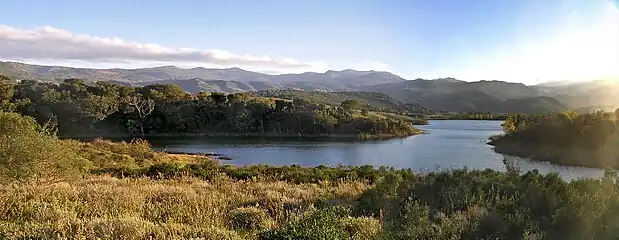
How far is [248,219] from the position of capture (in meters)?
5.70

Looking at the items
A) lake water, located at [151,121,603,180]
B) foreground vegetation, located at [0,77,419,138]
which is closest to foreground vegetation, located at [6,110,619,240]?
lake water, located at [151,121,603,180]

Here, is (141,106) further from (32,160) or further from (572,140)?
(32,160)

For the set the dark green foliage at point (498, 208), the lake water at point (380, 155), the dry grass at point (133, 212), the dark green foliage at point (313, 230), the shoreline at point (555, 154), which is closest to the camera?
the dark green foliage at point (313, 230)

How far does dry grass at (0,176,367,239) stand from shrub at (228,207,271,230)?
0.04m

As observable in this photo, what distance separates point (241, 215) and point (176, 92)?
9536cm

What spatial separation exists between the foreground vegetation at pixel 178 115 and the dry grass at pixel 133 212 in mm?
68106

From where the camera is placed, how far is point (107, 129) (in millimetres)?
77062

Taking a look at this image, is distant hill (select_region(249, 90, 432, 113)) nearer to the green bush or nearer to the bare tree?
the bare tree

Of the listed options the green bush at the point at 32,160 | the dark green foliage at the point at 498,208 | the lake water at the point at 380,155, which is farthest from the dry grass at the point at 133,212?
the lake water at the point at 380,155

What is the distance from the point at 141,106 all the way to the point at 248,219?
266ft

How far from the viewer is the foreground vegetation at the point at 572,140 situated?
44406 millimetres

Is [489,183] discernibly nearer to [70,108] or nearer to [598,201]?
[598,201]

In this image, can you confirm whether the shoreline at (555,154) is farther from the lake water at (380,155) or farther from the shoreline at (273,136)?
the shoreline at (273,136)

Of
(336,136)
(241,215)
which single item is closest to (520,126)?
(336,136)
